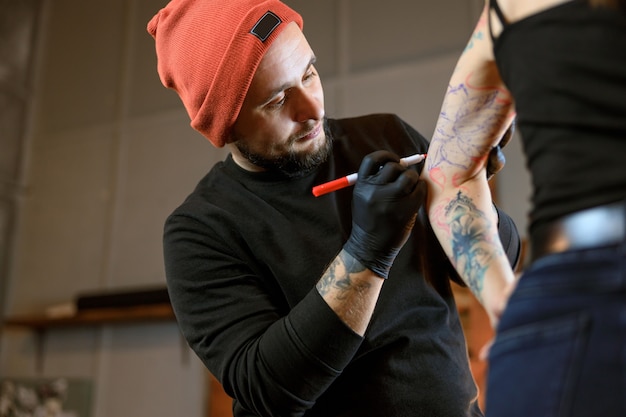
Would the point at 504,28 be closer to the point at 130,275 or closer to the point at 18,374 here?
the point at 130,275

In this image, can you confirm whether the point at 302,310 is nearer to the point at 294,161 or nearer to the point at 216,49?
the point at 294,161

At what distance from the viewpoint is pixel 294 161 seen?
1468 mm

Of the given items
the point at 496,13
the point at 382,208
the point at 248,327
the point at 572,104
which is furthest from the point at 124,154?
the point at 572,104

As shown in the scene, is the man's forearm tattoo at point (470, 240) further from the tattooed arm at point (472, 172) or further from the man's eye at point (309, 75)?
the man's eye at point (309, 75)

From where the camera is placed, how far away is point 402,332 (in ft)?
4.39

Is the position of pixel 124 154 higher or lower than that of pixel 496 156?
lower

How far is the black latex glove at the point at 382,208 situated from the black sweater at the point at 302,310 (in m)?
0.13

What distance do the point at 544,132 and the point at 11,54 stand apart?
420 centimetres

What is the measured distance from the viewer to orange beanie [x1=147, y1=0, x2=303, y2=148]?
1437 millimetres

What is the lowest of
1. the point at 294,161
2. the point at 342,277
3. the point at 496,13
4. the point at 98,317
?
the point at 98,317

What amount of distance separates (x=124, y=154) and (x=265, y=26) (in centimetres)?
265

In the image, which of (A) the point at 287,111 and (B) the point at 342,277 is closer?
(B) the point at 342,277

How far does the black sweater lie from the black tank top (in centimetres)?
57

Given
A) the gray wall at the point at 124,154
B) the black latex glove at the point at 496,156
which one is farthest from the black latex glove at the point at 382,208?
the gray wall at the point at 124,154
